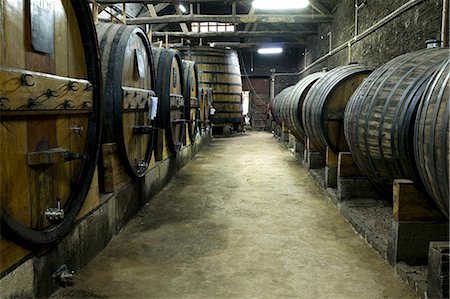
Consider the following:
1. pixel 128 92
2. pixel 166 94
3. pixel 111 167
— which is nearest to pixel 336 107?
pixel 166 94

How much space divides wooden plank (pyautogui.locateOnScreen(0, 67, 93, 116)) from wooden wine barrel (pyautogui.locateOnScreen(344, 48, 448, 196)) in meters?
1.89

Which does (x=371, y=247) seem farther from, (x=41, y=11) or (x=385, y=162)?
Answer: (x=41, y=11)

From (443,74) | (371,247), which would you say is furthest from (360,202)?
(443,74)

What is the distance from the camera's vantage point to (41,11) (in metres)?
1.97

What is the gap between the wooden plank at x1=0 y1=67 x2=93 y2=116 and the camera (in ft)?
5.47

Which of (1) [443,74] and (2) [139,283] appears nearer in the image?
(1) [443,74]

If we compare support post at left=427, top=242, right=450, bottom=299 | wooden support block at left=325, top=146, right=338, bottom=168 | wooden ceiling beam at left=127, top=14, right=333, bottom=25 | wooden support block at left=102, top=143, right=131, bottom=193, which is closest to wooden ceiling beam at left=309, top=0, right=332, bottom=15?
wooden ceiling beam at left=127, top=14, right=333, bottom=25

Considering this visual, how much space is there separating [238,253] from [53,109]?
59.3 inches

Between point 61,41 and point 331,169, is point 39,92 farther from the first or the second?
point 331,169

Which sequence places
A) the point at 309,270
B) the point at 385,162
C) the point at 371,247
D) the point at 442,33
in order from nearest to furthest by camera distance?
1. the point at 309,270
2. the point at 385,162
3. the point at 371,247
4. the point at 442,33

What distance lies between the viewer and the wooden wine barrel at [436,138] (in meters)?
1.67

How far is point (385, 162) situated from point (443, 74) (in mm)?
950

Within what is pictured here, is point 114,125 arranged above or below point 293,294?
above

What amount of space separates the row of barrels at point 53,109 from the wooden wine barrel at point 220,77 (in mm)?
8648
